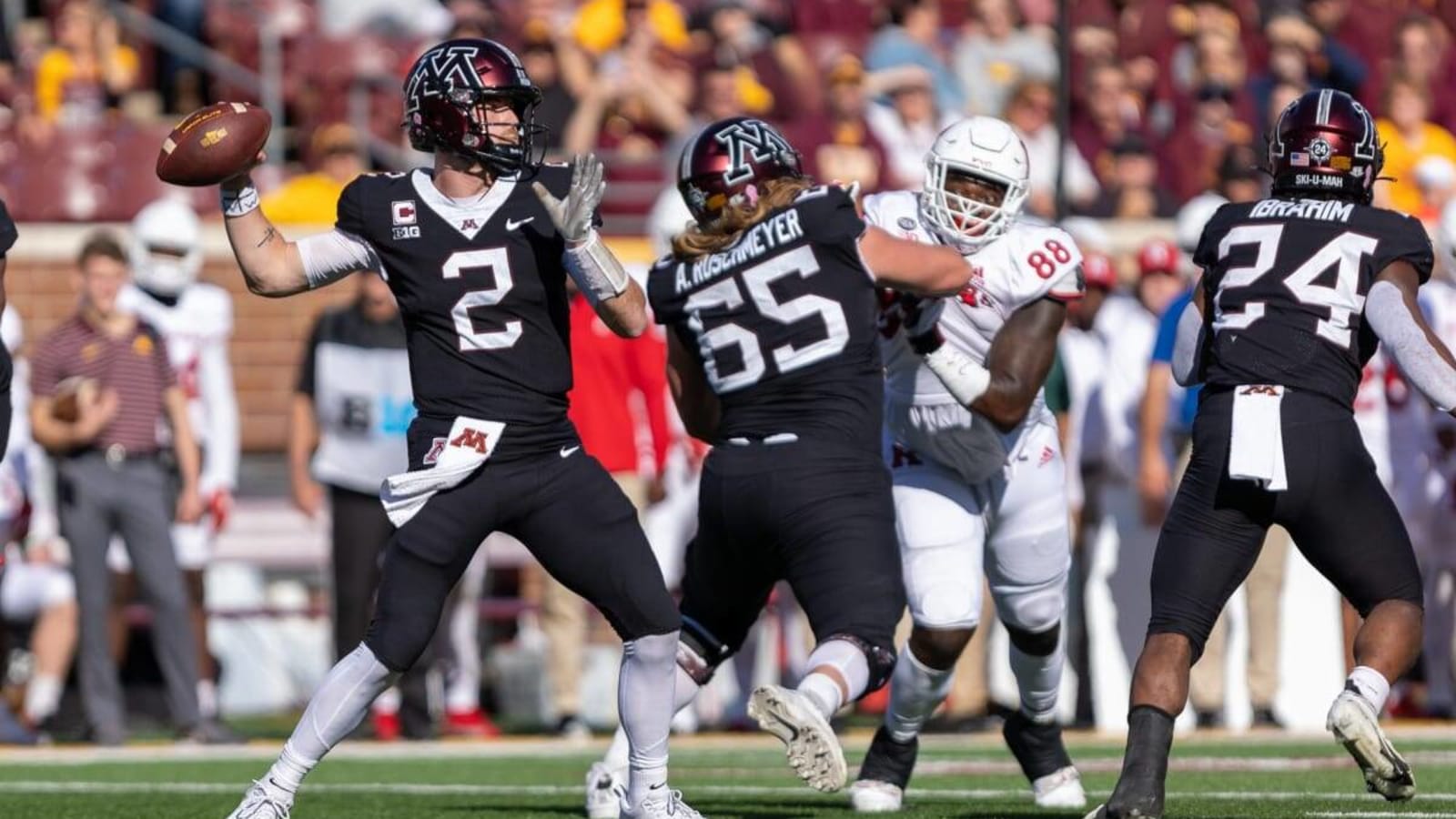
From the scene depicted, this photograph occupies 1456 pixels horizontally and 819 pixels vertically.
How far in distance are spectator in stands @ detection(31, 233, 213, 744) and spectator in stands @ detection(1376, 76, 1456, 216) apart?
642cm

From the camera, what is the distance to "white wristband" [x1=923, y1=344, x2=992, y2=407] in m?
6.41

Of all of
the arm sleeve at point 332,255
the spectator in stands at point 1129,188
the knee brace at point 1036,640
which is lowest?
the knee brace at point 1036,640

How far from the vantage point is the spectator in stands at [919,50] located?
15.0m

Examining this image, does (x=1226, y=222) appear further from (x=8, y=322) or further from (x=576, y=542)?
(x=8, y=322)

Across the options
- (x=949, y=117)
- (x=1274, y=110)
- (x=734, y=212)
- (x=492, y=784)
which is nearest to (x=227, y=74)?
(x=949, y=117)

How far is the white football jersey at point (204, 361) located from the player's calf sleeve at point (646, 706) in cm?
536

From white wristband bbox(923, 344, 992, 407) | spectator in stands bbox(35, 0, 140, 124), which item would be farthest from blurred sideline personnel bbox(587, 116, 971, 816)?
spectator in stands bbox(35, 0, 140, 124)

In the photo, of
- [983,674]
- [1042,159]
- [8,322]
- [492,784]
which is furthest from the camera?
[1042,159]

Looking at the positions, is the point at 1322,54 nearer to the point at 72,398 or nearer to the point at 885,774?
the point at 72,398

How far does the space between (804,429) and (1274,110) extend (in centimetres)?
913

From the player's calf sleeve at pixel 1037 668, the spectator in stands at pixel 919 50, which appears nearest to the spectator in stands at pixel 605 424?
the player's calf sleeve at pixel 1037 668

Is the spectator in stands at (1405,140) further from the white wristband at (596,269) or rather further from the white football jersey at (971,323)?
the white wristband at (596,269)

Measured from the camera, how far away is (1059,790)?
23.8ft

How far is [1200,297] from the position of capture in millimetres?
6332
